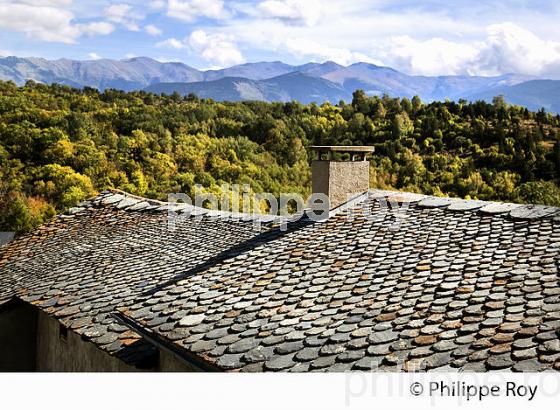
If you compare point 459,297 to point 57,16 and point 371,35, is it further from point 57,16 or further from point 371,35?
point 57,16

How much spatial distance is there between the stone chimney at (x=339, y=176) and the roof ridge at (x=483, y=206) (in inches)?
13.6

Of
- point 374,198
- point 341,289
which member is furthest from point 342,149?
point 341,289

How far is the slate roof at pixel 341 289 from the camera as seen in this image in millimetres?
3906

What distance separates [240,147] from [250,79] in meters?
41.4

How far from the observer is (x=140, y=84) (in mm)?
75625

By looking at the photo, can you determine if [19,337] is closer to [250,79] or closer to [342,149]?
[342,149]

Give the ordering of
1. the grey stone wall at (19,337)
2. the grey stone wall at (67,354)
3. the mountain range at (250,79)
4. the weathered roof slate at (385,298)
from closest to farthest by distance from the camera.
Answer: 1. the weathered roof slate at (385,298)
2. the grey stone wall at (67,354)
3. the grey stone wall at (19,337)
4. the mountain range at (250,79)

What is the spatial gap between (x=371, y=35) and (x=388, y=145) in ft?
75.8

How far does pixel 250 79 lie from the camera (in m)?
77.9

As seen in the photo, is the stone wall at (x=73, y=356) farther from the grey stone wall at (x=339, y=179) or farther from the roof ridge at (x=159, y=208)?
the grey stone wall at (x=339, y=179)

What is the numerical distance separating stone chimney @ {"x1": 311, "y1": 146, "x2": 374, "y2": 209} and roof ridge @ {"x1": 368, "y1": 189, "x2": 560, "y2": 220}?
34cm

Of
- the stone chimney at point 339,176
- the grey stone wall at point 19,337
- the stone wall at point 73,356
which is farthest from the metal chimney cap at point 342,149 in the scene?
the grey stone wall at point 19,337

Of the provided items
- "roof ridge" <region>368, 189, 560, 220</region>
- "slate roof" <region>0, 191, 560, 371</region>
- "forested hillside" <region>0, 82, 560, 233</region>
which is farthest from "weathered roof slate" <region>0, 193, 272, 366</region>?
"forested hillside" <region>0, 82, 560, 233</region>
